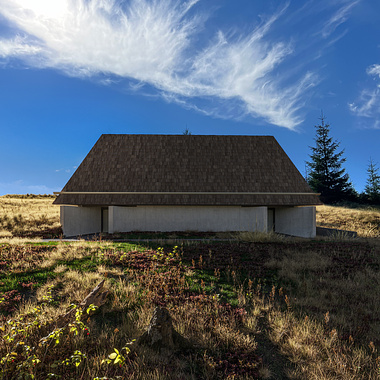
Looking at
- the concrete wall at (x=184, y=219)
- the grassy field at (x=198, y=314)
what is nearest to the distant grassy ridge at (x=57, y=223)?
the concrete wall at (x=184, y=219)

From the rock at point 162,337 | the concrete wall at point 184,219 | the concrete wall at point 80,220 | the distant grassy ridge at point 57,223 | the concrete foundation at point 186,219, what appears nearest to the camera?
A: the rock at point 162,337

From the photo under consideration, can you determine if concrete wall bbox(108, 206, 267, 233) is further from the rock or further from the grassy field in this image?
the rock

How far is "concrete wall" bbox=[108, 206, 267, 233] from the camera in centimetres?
2095

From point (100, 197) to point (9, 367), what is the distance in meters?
17.9

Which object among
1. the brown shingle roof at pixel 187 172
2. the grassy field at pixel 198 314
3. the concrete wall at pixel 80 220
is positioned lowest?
the grassy field at pixel 198 314

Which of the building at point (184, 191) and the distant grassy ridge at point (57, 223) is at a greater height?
the building at point (184, 191)

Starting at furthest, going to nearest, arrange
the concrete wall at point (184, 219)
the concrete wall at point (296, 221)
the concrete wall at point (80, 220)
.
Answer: the concrete wall at point (184, 219)
the concrete wall at point (80, 220)
the concrete wall at point (296, 221)

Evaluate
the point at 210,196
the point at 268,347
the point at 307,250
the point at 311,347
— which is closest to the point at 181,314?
the point at 268,347

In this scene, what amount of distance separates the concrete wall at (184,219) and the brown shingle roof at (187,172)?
0.83 meters

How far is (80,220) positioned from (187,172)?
10133 mm

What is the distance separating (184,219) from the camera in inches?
829

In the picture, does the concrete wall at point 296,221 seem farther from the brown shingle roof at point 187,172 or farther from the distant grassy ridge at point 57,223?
the distant grassy ridge at point 57,223

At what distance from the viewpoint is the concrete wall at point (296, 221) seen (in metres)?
20.3

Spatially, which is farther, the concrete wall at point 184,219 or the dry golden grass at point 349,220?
the dry golden grass at point 349,220
